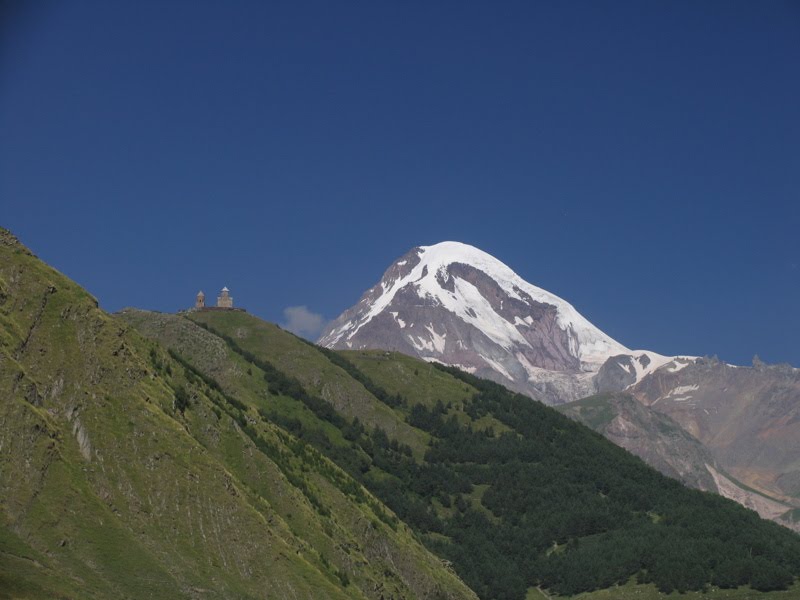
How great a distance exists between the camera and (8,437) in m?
118

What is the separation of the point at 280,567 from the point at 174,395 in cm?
3336

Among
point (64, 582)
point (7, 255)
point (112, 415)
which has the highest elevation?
point (7, 255)

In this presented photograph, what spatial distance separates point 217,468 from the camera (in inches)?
5576

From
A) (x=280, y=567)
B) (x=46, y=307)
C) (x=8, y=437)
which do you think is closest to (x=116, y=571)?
(x=8, y=437)

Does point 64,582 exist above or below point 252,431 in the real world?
below

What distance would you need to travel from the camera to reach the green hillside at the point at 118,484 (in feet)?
368

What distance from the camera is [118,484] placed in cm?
12644

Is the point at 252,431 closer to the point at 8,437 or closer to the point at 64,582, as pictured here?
the point at 8,437

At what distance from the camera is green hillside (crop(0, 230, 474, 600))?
112062 mm

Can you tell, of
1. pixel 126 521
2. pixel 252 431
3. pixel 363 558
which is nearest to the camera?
pixel 126 521

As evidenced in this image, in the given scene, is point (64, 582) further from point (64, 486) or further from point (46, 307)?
point (46, 307)

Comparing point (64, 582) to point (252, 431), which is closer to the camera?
point (64, 582)

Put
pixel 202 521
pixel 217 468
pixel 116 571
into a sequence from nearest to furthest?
pixel 116 571
pixel 202 521
pixel 217 468

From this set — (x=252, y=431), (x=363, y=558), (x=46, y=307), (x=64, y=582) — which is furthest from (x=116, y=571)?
(x=252, y=431)
